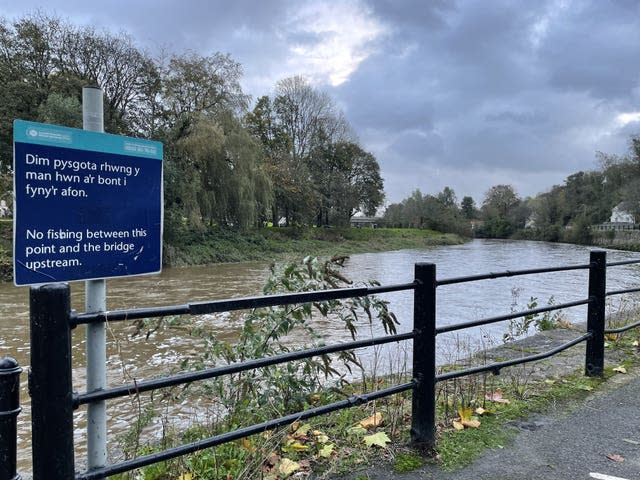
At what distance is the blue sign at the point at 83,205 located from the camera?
155 cm

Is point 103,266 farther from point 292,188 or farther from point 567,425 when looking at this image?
point 292,188

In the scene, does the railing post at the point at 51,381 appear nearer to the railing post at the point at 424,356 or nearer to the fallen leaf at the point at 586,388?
the railing post at the point at 424,356

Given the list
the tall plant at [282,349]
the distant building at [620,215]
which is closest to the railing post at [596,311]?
the tall plant at [282,349]

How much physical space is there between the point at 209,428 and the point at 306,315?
1.01m

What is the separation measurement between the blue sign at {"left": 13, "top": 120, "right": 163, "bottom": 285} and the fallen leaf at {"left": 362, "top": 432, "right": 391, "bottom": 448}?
1.58 meters

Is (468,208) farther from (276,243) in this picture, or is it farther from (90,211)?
(90,211)

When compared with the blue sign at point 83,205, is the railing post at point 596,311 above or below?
below

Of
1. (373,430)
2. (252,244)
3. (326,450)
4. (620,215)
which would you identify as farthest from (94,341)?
(620,215)

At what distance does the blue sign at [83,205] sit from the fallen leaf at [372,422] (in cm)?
174

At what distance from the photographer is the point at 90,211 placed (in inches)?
66.9

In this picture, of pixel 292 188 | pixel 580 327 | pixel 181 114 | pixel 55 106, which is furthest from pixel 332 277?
pixel 292 188

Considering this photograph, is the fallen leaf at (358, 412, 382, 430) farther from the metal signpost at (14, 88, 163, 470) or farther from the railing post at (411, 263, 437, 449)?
the metal signpost at (14, 88, 163, 470)

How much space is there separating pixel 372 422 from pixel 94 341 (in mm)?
1859

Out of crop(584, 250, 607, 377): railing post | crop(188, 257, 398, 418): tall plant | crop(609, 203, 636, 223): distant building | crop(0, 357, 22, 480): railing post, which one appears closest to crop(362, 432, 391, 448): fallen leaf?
crop(188, 257, 398, 418): tall plant
